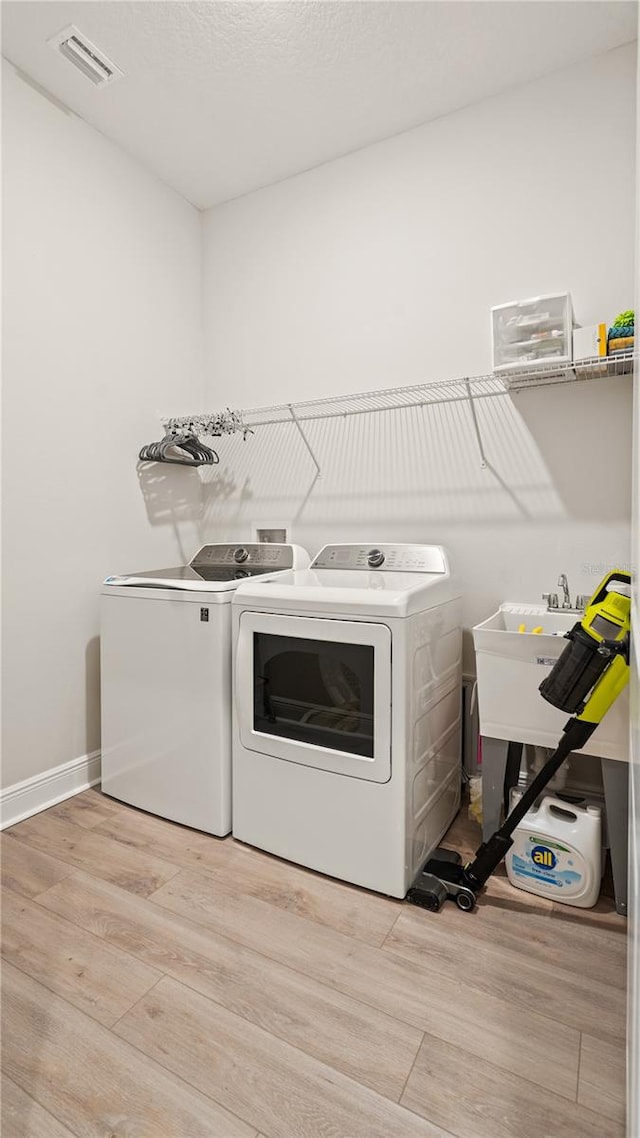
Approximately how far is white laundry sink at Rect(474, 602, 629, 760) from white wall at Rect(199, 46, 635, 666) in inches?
20.7

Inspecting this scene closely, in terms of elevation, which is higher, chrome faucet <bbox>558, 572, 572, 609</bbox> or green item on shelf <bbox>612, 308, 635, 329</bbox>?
green item on shelf <bbox>612, 308, 635, 329</bbox>

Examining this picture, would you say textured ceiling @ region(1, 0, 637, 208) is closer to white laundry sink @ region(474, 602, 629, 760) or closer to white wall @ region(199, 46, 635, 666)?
white wall @ region(199, 46, 635, 666)

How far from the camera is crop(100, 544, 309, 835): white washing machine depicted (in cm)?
186

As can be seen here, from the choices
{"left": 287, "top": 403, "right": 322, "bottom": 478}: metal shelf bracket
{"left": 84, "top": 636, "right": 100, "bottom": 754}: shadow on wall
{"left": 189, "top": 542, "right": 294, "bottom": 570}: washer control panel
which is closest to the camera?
{"left": 84, "top": 636, "right": 100, "bottom": 754}: shadow on wall

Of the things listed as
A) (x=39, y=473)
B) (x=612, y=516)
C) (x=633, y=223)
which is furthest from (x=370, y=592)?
(x=633, y=223)

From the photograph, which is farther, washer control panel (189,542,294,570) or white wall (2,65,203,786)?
washer control panel (189,542,294,570)

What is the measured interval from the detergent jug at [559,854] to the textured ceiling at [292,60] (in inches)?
98.5

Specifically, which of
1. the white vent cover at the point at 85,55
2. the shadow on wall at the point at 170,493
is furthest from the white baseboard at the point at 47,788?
the white vent cover at the point at 85,55

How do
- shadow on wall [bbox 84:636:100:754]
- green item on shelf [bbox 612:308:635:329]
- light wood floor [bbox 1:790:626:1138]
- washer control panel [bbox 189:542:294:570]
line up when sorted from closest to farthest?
light wood floor [bbox 1:790:626:1138], green item on shelf [bbox 612:308:635:329], shadow on wall [bbox 84:636:100:754], washer control panel [bbox 189:542:294:570]

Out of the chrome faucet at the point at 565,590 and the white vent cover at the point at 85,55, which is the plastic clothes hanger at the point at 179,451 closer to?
the white vent cover at the point at 85,55

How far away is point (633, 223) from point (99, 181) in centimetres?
208

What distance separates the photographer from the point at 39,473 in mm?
2078

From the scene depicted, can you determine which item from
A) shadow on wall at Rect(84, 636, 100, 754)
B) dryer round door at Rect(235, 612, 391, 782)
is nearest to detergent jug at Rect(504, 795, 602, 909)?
dryer round door at Rect(235, 612, 391, 782)

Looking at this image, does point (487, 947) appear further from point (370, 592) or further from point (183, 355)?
point (183, 355)
